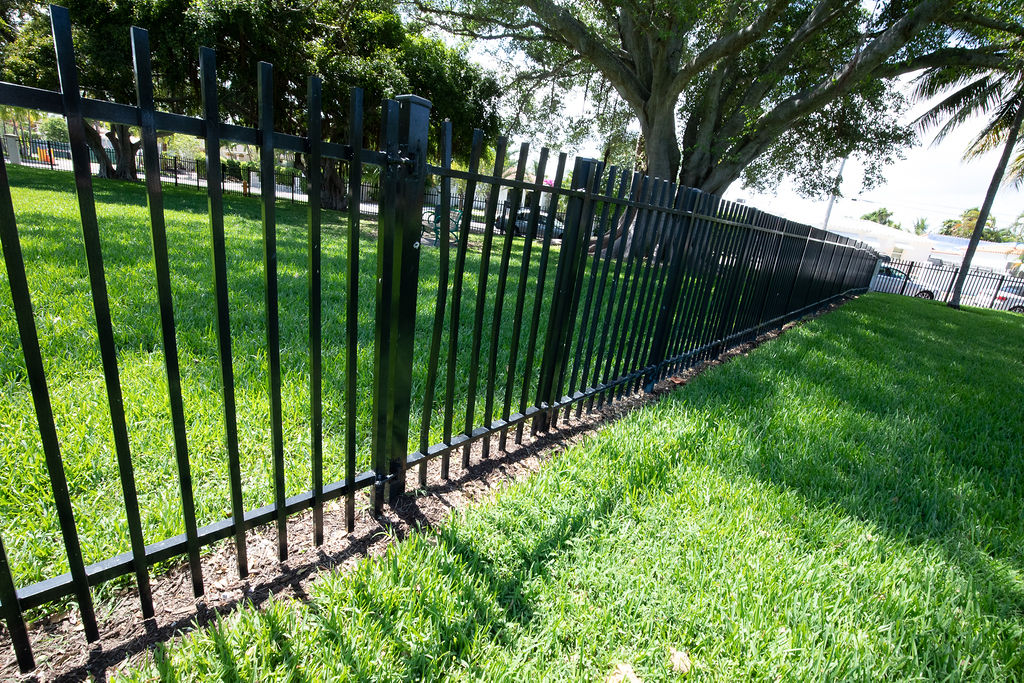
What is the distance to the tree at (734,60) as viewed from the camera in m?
9.68

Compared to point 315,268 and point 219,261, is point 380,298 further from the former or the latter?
point 219,261

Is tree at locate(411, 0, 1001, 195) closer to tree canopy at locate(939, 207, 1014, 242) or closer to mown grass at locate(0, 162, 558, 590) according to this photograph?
Answer: mown grass at locate(0, 162, 558, 590)

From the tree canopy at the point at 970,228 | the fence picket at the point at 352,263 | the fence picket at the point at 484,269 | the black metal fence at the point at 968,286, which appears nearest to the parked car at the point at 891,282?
the black metal fence at the point at 968,286

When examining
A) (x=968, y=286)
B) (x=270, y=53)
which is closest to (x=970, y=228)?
(x=968, y=286)

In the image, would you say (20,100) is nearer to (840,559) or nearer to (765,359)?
(840,559)

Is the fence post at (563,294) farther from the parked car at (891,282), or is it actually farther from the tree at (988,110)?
the parked car at (891,282)

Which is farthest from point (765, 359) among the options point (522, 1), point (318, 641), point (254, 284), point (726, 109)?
point (726, 109)

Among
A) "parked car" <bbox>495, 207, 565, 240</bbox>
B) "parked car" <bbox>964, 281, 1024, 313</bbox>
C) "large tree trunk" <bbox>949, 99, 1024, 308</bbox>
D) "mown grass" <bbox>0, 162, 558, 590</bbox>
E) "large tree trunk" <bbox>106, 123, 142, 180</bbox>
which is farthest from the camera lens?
"parked car" <bbox>964, 281, 1024, 313</bbox>

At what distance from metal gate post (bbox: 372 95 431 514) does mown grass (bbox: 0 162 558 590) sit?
Result: 38cm

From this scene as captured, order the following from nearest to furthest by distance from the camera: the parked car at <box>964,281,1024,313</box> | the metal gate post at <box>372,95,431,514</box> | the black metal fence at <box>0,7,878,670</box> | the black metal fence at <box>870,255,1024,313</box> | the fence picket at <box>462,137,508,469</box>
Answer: the black metal fence at <box>0,7,878,670</box> < the metal gate post at <box>372,95,431,514</box> < the fence picket at <box>462,137,508,469</box> < the parked car at <box>964,281,1024,313</box> < the black metal fence at <box>870,255,1024,313</box>

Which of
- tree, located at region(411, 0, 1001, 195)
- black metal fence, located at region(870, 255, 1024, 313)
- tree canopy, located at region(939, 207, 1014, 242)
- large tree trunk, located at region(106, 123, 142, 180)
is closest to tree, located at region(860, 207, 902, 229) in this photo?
tree canopy, located at region(939, 207, 1014, 242)

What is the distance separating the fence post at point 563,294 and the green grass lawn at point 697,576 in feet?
1.35

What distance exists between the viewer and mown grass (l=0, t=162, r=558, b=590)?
1.93 meters

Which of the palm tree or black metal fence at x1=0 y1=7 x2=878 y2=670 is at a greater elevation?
the palm tree
